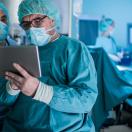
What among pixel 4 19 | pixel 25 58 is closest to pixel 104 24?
pixel 4 19

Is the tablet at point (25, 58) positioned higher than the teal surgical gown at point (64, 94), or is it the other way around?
the tablet at point (25, 58)

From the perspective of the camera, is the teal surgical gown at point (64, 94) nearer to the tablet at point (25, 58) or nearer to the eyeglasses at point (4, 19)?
the tablet at point (25, 58)

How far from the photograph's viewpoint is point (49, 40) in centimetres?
124

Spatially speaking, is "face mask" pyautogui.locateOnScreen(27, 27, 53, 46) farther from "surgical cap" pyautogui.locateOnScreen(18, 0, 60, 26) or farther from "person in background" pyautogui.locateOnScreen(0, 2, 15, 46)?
"person in background" pyautogui.locateOnScreen(0, 2, 15, 46)

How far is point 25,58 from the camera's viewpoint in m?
0.99

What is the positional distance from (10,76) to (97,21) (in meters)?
2.81

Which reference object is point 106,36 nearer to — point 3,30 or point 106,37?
point 106,37

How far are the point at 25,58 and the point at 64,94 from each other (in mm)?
196

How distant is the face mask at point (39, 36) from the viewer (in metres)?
1.21

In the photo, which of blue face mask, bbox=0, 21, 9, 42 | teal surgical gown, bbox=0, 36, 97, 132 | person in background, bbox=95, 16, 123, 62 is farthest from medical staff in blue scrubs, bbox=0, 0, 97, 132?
person in background, bbox=95, 16, 123, 62

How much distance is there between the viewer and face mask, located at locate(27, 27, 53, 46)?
121 cm

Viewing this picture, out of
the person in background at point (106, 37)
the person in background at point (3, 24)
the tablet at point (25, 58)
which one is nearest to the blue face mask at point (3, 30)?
the person in background at point (3, 24)

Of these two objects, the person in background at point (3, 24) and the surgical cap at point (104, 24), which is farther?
the surgical cap at point (104, 24)

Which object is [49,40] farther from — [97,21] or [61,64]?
[97,21]
